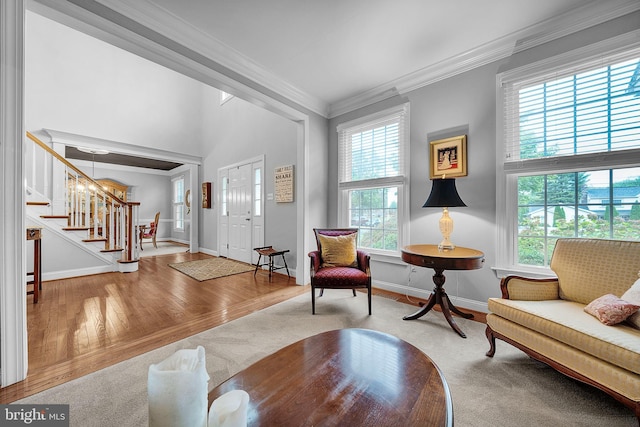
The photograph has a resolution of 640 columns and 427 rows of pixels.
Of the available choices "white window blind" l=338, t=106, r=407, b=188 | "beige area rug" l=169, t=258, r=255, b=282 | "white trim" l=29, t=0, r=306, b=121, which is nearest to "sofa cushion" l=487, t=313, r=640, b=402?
"white window blind" l=338, t=106, r=407, b=188

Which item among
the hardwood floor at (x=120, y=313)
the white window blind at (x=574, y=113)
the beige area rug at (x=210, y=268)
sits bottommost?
the hardwood floor at (x=120, y=313)

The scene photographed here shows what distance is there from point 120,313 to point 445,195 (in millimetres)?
3561

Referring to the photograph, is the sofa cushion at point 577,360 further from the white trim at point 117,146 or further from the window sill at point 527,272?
the white trim at point 117,146

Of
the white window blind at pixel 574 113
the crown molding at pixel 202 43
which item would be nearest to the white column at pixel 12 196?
the crown molding at pixel 202 43

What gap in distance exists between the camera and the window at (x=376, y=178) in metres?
3.21

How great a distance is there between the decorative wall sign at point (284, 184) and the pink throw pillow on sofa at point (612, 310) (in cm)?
347

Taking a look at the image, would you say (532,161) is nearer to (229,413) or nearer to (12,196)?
(229,413)

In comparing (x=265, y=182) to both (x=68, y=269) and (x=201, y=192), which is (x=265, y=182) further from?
(x=68, y=269)

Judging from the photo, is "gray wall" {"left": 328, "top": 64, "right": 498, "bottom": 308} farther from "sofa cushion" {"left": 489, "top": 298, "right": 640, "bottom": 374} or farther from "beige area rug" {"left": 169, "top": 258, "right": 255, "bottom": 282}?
"beige area rug" {"left": 169, "top": 258, "right": 255, "bottom": 282}

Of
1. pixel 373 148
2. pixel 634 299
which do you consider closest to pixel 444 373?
pixel 634 299

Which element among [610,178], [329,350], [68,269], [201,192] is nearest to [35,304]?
[68,269]

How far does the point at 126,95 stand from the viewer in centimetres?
527

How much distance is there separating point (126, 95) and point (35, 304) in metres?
4.45

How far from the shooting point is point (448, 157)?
279cm
